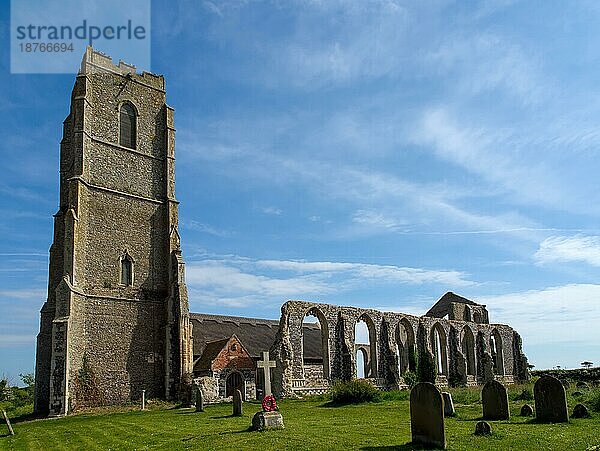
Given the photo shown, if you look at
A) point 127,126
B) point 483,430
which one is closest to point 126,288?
point 127,126

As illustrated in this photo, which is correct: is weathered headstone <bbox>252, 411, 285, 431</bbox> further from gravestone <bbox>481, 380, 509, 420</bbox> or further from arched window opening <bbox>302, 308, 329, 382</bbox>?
arched window opening <bbox>302, 308, 329, 382</bbox>

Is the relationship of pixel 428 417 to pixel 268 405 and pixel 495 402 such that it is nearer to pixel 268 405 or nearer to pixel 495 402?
pixel 268 405

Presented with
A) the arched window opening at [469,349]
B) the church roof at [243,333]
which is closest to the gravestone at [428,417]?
the church roof at [243,333]

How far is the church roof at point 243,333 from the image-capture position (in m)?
36.6

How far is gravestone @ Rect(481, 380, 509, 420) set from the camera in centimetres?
1451

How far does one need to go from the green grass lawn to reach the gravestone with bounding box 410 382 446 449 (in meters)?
0.27

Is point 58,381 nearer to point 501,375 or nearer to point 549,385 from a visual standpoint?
point 549,385

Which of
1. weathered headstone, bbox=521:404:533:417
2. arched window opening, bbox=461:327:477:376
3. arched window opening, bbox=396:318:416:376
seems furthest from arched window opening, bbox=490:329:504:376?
weathered headstone, bbox=521:404:533:417

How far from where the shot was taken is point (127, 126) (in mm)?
30688

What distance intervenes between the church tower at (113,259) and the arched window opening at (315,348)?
249 inches

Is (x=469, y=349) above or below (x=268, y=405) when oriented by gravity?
above

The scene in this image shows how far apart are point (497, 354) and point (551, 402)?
31570 millimetres

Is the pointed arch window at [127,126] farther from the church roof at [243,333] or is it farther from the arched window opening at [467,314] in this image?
the arched window opening at [467,314]

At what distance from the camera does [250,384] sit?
1256 inches
